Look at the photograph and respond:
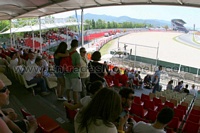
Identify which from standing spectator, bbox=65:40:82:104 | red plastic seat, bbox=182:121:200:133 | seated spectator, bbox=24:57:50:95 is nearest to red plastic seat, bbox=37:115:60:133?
standing spectator, bbox=65:40:82:104

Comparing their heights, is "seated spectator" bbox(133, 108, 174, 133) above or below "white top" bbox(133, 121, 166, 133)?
above

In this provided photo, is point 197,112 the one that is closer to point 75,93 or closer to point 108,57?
point 75,93

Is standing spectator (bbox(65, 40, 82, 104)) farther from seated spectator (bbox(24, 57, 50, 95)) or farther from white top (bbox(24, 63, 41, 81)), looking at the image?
white top (bbox(24, 63, 41, 81))

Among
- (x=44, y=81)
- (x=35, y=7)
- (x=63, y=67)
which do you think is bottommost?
(x=44, y=81)

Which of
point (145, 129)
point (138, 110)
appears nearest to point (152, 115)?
point (138, 110)

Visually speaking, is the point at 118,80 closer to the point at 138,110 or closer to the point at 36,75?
the point at 138,110

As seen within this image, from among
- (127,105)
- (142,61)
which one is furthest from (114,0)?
(142,61)

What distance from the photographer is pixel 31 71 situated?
5.12 metres

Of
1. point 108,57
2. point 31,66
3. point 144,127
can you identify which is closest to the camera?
point 144,127

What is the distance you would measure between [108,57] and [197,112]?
1655cm

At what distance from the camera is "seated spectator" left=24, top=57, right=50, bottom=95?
5082 mm

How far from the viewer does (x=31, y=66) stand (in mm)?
5152

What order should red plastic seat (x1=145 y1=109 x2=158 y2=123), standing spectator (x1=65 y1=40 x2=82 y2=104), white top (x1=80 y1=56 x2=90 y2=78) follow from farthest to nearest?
red plastic seat (x1=145 y1=109 x2=158 y2=123)
white top (x1=80 y1=56 x2=90 y2=78)
standing spectator (x1=65 y1=40 x2=82 y2=104)

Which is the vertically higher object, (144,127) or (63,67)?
(63,67)
